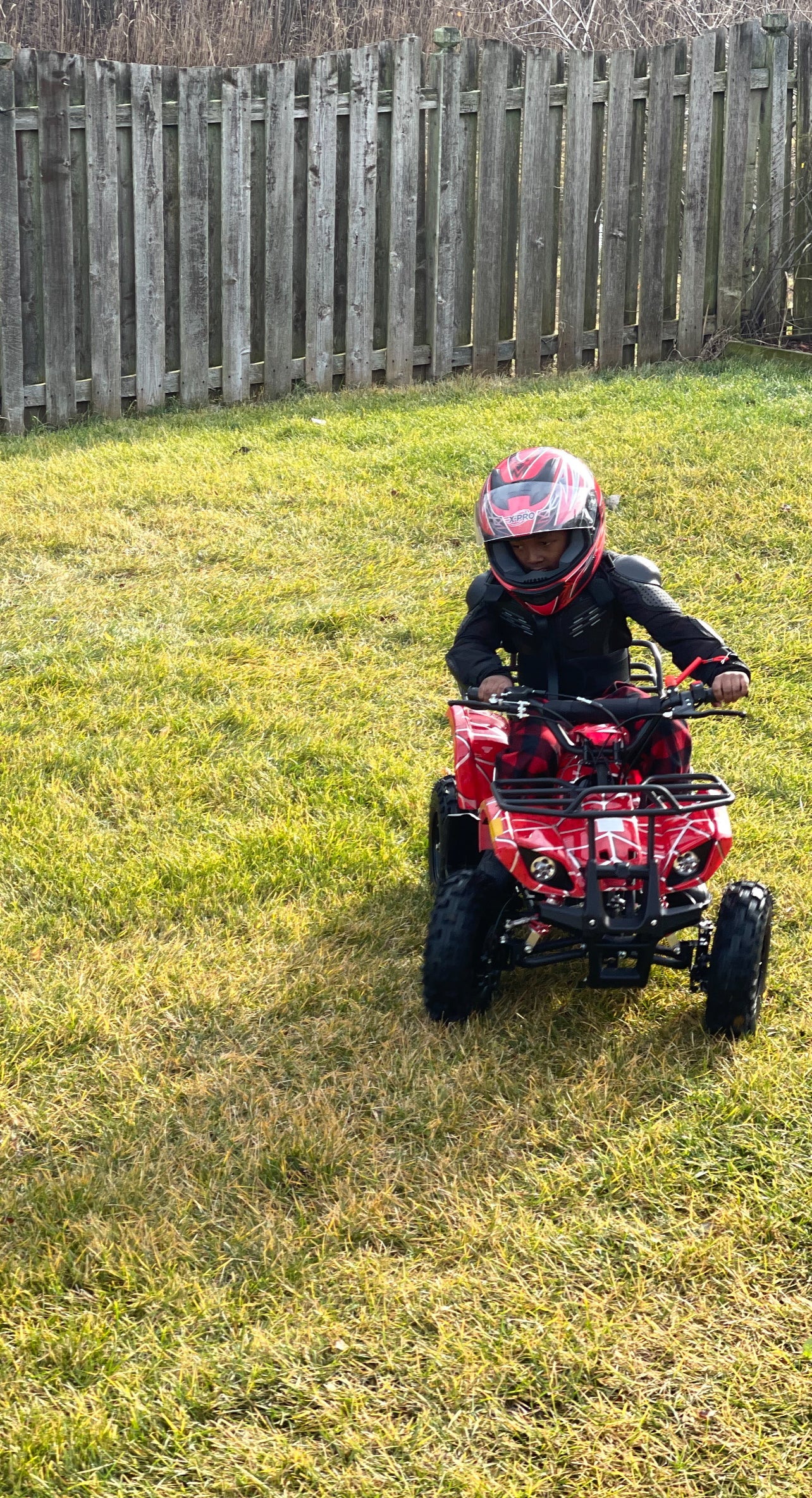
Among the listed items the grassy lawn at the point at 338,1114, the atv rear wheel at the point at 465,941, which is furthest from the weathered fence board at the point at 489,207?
the atv rear wheel at the point at 465,941

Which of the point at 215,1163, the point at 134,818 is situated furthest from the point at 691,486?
the point at 215,1163

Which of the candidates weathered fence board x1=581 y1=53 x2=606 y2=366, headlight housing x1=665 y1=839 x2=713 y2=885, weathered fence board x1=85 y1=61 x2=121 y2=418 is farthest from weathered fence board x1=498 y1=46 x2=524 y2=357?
headlight housing x1=665 y1=839 x2=713 y2=885

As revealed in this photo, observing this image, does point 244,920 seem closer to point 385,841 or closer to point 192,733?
point 385,841

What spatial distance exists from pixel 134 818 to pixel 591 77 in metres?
6.48

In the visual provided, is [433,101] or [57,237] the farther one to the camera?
[433,101]

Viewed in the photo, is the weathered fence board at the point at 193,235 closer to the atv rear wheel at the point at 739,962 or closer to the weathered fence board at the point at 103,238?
the weathered fence board at the point at 103,238

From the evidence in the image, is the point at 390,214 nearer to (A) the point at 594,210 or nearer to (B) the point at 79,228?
(A) the point at 594,210

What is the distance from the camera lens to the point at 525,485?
4016 millimetres

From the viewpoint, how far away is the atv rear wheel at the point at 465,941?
3748 millimetres

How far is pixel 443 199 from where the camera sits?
30.7 feet

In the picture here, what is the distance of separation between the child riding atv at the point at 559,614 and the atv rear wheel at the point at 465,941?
302mm

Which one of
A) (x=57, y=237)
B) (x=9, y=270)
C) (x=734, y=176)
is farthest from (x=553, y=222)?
(x=9, y=270)

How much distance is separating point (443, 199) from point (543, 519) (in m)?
6.10

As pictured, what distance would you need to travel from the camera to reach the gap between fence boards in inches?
347
